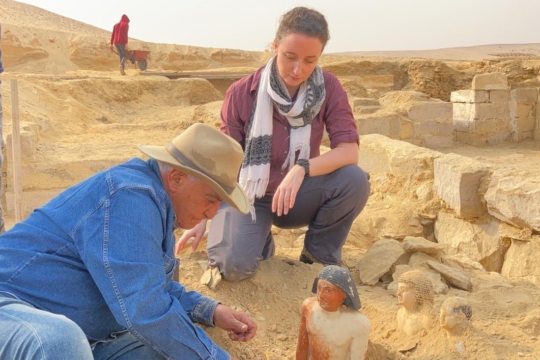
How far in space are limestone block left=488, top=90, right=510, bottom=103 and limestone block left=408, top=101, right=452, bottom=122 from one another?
1085 millimetres

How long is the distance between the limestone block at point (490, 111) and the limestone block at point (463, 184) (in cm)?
623

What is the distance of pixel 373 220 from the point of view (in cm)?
598

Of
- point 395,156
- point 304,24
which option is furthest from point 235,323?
point 395,156

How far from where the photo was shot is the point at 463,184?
18.1ft

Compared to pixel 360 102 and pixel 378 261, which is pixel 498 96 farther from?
pixel 378 261

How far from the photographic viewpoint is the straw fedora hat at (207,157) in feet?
6.88

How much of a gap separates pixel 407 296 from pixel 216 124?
7.31m

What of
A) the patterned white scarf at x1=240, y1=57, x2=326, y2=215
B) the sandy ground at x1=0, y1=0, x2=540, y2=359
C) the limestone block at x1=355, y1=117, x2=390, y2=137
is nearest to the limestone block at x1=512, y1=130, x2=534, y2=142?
the sandy ground at x1=0, y1=0, x2=540, y2=359

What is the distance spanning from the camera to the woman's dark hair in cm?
333

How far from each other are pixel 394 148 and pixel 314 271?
3250 mm

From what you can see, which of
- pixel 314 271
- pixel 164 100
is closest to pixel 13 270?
pixel 314 271

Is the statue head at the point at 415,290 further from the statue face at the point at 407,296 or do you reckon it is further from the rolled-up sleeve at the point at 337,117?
the rolled-up sleeve at the point at 337,117

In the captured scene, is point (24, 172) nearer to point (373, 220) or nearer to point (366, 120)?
point (373, 220)

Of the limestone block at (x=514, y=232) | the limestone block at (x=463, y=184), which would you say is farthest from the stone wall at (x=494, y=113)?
the limestone block at (x=514, y=232)
